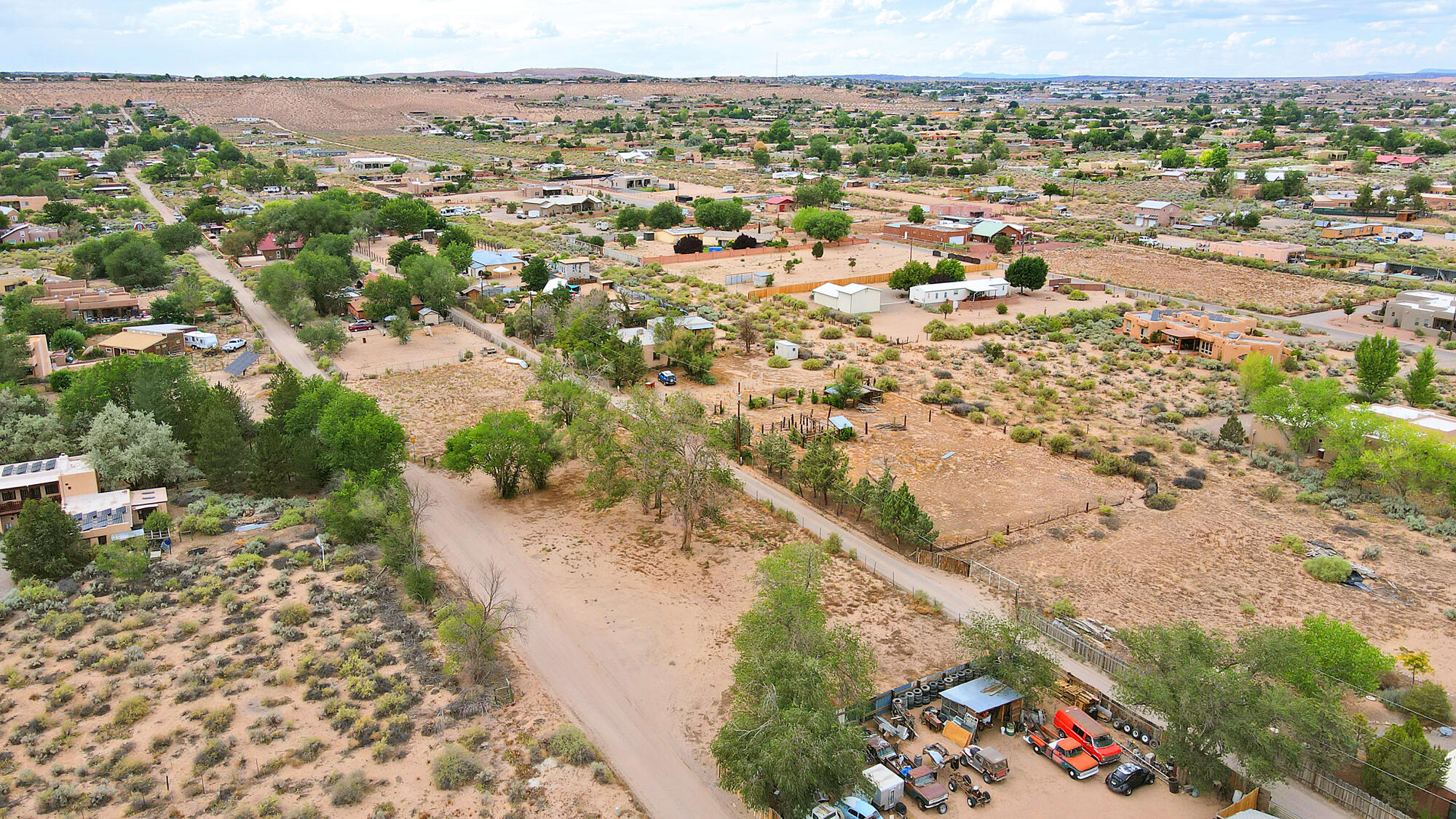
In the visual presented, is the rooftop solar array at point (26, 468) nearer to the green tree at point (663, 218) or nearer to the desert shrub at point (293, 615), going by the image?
the desert shrub at point (293, 615)

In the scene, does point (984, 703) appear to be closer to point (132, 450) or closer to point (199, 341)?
point (132, 450)

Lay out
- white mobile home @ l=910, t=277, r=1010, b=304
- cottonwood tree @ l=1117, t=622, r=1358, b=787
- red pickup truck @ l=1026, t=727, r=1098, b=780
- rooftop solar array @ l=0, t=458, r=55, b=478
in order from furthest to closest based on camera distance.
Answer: white mobile home @ l=910, t=277, r=1010, b=304
rooftop solar array @ l=0, t=458, r=55, b=478
red pickup truck @ l=1026, t=727, r=1098, b=780
cottonwood tree @ l=1117, t=622, r=1358, b=787

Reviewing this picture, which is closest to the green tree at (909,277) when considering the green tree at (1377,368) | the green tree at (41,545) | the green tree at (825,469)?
Answer: the green tree at (1377,368)

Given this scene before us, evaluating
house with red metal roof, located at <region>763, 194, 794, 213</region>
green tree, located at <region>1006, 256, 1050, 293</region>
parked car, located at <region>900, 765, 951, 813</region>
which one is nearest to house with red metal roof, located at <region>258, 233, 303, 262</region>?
house with red metal roof, located at <region>763, 194, 794, 213</region>

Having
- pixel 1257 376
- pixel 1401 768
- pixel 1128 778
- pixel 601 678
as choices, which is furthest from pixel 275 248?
pixel 1401 768

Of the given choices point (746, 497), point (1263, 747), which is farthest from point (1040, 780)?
point (746, 497)

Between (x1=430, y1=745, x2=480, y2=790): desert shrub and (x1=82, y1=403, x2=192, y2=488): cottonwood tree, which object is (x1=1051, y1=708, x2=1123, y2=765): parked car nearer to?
(x1=430, y1=745, x2=480, y2=790): desert shrub

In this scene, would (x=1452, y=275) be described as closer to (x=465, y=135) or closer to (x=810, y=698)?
(x=810, y=698)
